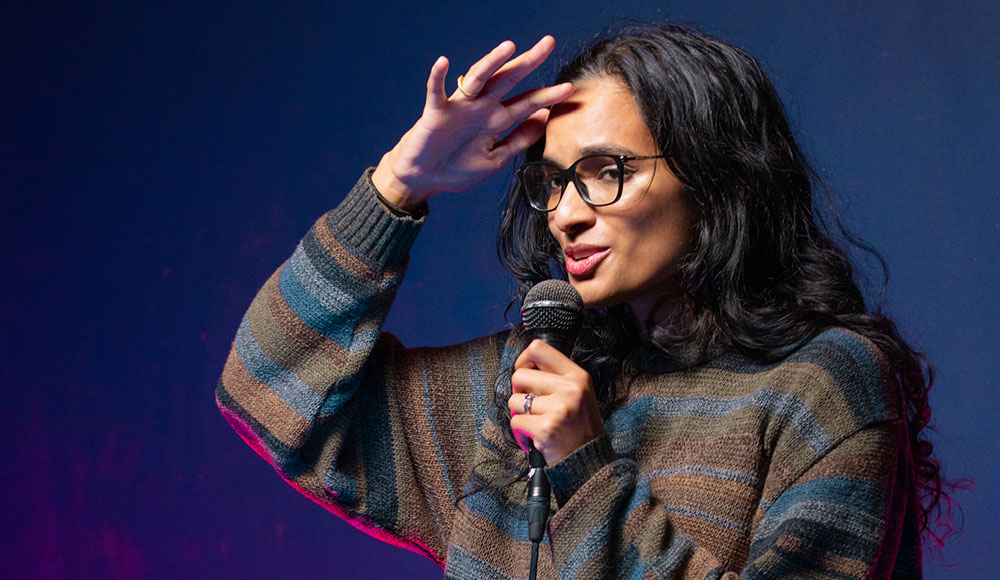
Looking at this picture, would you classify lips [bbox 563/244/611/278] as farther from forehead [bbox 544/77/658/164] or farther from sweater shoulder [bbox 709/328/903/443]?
sweater shoulder [bbox 709/328/903/443]

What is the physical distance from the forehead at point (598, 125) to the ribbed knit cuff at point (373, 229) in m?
0.21

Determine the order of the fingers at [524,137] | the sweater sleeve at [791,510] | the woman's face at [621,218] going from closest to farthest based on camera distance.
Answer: the sweater sleeve at [791,510]
the woman's face at [621,218]
the fingers at [524,137]

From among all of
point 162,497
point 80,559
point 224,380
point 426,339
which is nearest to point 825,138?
point 426,339

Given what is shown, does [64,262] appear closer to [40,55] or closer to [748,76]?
[40,55]

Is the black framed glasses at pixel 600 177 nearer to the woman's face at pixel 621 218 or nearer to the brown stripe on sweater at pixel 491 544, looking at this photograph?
the woman's face at pixel 621 218

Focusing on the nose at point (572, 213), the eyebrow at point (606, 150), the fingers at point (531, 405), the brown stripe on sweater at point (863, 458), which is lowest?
the brown stripe on sweater at point (863, 458)

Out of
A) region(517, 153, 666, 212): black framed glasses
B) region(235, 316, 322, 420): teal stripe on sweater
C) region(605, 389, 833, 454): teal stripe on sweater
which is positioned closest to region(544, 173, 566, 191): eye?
region(517, 153, 666, 212): black framed glasses

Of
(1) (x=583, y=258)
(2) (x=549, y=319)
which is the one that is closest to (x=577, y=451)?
(2) (x=549, y=319)

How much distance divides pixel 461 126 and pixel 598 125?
19cm

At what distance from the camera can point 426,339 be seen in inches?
90.3

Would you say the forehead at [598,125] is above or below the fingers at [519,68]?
below

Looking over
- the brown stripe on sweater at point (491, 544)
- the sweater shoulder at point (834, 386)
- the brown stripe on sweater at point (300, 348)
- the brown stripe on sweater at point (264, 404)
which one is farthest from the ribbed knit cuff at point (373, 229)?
the sweater shoulder at point (834, 386)

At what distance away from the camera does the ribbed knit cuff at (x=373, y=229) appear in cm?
136

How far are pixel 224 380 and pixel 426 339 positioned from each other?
34.1 inches
